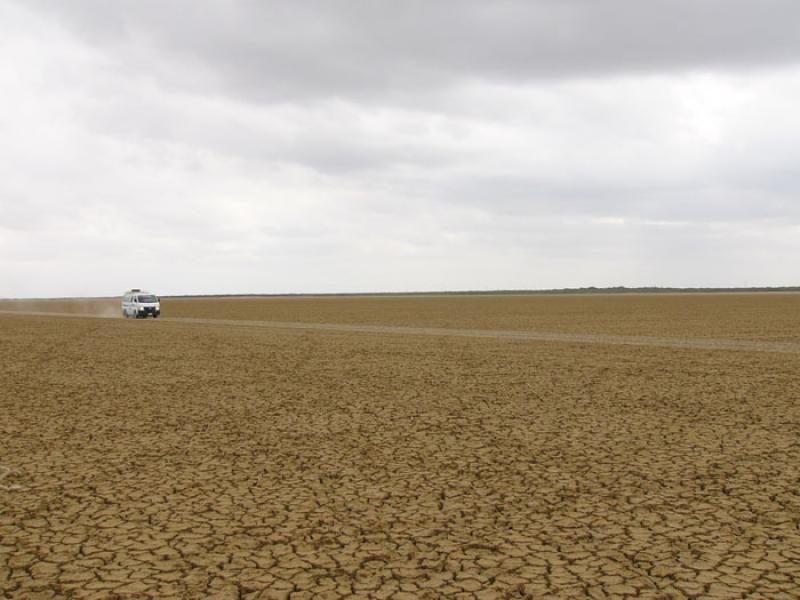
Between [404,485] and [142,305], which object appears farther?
[142,305]

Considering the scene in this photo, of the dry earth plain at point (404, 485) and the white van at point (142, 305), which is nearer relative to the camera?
the dry earth plain at point (404, 485)

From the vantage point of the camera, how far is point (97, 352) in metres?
22.2

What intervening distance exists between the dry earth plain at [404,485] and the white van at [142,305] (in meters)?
33.0

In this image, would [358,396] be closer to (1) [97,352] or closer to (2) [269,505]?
(2) [269,505]

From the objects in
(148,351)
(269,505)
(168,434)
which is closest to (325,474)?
(269,505)

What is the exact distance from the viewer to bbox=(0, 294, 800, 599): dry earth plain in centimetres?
492

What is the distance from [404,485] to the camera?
23.5 feet

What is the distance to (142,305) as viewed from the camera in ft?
154

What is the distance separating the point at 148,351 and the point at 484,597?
1952 cm

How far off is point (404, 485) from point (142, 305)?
4331 cm

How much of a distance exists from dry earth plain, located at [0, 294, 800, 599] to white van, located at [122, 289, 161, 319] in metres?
33.0

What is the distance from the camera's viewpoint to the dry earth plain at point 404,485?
16.1 feet

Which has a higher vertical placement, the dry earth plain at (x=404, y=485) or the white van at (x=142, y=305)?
the white van at (x=142, y=305)

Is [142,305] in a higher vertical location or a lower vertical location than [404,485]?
higher
